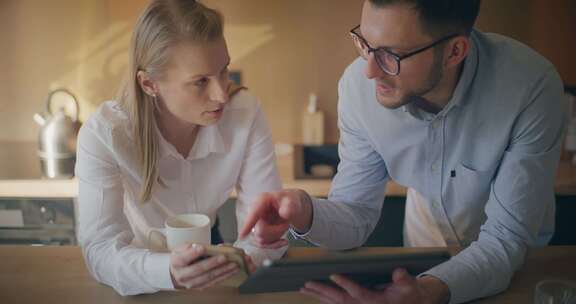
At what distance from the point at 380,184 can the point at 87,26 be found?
1.54 m

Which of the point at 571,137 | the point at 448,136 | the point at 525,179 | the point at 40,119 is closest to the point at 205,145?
the point at 448,136

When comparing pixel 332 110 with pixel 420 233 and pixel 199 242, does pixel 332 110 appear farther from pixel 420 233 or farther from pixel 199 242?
pixel 199 242

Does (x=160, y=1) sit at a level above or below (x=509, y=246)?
above

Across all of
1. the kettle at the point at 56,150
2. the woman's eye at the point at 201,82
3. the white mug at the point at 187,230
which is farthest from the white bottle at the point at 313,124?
the white mug at the point at 187,230

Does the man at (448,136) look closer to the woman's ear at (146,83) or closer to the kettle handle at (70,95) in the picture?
the woman's ear at (146,83)

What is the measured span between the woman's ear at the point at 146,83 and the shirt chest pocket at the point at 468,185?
2.27 feet

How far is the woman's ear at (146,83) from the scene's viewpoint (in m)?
1.26

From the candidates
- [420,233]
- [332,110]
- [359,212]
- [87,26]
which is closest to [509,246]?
[359,212]

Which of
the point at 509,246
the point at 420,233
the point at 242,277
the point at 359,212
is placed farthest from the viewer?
the point at 420,233

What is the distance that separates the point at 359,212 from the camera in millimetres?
1314

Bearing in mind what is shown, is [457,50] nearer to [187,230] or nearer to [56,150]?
[187,230]

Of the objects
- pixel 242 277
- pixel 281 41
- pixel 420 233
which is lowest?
pixel 420 233

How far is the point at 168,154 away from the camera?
132 cm

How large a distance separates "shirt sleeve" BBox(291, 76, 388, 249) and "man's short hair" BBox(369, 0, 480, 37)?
257 mm
